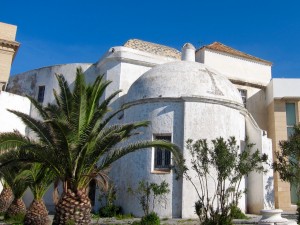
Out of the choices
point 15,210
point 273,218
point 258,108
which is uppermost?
point 258,108

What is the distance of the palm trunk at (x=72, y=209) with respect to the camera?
11.2 meters

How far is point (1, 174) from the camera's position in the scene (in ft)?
56.9

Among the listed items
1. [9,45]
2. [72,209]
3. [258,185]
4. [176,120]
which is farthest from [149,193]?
[9,45]

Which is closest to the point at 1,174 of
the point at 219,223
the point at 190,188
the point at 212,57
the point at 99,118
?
the point at 99,118

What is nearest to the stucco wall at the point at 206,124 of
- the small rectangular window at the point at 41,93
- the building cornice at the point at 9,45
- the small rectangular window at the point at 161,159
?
the small rectangular window at the point at 161,159

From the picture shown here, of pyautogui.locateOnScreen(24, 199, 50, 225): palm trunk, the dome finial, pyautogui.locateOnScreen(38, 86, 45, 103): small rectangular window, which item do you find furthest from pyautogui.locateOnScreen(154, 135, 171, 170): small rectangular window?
pyautogui.locateOnScreen(38, 86, 45, 103): small rectangular window

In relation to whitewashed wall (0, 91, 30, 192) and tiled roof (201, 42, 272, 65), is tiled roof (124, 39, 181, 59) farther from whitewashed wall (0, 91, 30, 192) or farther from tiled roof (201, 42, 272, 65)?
whitewashed wall (0, 91, 30, 192)

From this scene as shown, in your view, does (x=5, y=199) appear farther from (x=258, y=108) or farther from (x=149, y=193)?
(x=258, y=108)

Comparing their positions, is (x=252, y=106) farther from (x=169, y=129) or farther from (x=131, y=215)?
(x=131, y=215)

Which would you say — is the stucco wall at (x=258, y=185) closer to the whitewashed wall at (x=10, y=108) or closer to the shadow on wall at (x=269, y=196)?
the shadow on wall at (x=269, y=196)

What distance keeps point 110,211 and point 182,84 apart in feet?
24.8

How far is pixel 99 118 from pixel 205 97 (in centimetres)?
749

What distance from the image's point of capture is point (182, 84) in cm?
1872

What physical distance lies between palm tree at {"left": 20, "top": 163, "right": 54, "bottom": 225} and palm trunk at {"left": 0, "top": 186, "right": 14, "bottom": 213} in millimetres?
4131
